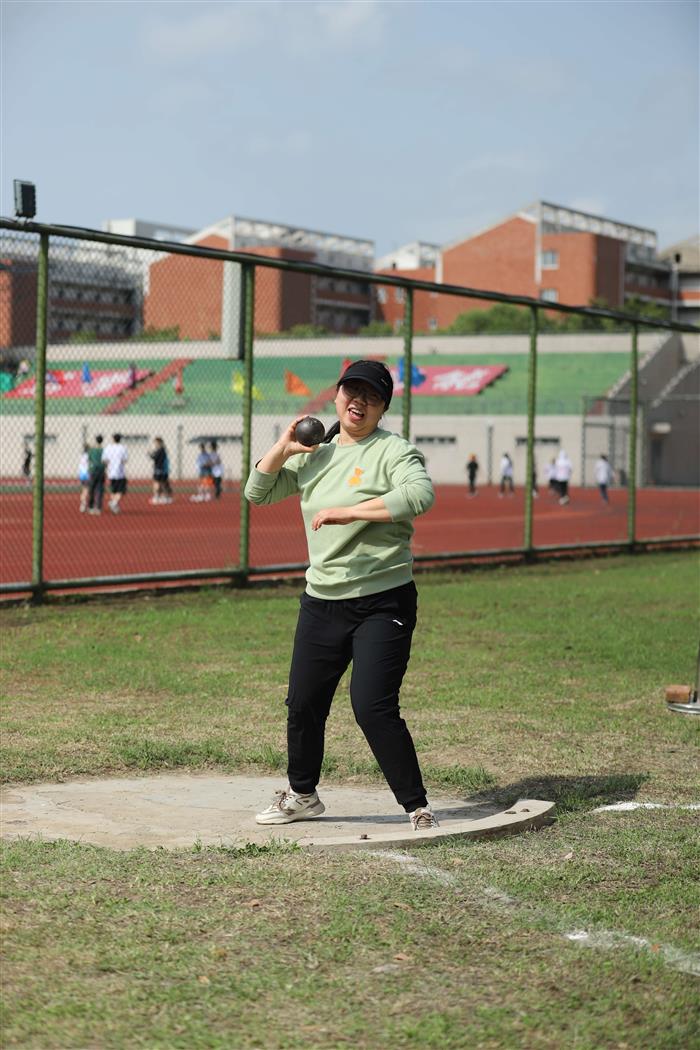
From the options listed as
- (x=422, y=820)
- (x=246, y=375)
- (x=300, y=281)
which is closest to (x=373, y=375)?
(x=422, y=820)

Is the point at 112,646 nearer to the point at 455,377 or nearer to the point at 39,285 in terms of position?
the point at 39,285

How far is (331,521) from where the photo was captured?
216 inches

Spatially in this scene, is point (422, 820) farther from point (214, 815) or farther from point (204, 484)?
point (204, 484)

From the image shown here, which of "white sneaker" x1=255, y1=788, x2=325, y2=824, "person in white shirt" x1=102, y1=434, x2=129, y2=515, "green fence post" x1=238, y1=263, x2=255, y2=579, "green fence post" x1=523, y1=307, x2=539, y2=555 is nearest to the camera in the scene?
"white sneaker" x1=255, y1=788, x2=325, y2=824

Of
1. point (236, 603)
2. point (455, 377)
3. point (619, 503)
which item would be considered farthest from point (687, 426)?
point (236, 603)

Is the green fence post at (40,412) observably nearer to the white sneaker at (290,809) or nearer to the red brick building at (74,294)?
the red brick building at (74,294)

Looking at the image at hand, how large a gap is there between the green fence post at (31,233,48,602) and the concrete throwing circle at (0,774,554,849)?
5900 mm

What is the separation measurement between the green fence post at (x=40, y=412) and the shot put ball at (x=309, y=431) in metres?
6.54

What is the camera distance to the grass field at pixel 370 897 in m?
3.62

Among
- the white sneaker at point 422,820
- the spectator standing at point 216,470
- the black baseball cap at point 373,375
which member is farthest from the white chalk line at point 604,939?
the spectator standing at point 216,470

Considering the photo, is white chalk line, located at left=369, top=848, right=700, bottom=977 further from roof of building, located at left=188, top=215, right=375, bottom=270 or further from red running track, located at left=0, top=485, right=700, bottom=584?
roof of building, located at left=188, top=215, right=375, bottom=270

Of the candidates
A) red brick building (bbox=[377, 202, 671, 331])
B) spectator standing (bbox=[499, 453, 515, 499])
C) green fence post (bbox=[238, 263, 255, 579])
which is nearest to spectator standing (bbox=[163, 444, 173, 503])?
spectator standing (bbox=[499, 453, 515, 499])

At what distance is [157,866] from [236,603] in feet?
27.2

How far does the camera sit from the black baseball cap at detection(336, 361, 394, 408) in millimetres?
5613
